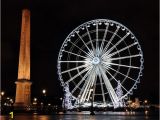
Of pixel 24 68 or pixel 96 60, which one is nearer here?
pixel 24 68

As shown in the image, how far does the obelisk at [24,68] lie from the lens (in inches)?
1770

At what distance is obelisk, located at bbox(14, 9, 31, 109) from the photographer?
148ft

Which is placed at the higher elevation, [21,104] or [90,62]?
[90,62]

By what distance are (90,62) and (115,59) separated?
103 inches

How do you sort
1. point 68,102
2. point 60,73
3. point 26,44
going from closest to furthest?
point 26,44
point 60,73
point 68,102

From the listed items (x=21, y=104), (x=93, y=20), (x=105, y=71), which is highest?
(x=93, y=20)

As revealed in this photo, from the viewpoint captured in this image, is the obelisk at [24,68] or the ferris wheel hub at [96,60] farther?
the ferris wheel hub at [96,60]

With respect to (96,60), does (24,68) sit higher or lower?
lower

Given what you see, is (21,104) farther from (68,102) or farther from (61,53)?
(68,102)

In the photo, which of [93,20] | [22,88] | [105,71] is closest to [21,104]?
[22,88]

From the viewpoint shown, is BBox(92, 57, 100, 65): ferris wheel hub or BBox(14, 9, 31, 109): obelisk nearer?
BBox(14, 9, 31, 109): obelisk

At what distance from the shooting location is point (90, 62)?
153 ft

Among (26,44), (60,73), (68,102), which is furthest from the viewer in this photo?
(68,102)

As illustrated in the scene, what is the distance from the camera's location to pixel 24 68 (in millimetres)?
44906
